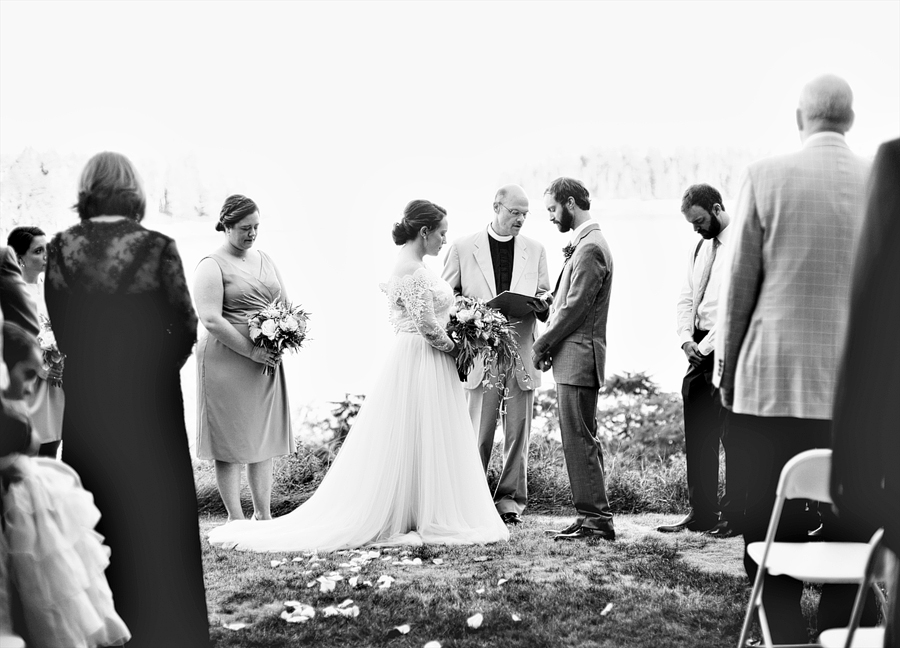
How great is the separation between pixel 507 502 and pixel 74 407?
12.6 feet

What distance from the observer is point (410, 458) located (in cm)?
567

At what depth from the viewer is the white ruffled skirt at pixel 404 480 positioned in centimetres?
548

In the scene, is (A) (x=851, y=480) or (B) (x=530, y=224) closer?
(A) (x=851, y=480)

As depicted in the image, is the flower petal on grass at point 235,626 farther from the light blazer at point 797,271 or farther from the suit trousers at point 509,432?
the suit trousers at point 509,432

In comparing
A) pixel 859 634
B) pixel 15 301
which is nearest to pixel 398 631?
pixel 859 634

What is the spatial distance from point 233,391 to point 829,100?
3918 mm

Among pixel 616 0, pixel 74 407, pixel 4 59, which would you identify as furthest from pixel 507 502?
pixel 4 59

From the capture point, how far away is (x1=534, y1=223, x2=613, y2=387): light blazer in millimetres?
5559

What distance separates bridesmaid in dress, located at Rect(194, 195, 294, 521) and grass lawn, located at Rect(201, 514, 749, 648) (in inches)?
25.9

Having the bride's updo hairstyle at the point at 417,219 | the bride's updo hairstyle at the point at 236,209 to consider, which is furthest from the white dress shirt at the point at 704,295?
the bride's updo hairstyle at the point at 236,209

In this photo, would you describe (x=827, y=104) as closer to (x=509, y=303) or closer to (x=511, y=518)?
(x=509, y=303)

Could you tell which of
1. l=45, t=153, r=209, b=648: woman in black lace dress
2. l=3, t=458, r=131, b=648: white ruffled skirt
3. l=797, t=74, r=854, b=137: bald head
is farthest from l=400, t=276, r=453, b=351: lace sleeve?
l=3, t=458, r=131, b=648: white ruffled skirt

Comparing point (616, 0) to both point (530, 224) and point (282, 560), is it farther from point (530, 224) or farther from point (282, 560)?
point (282, 560)

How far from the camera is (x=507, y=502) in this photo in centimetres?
648
